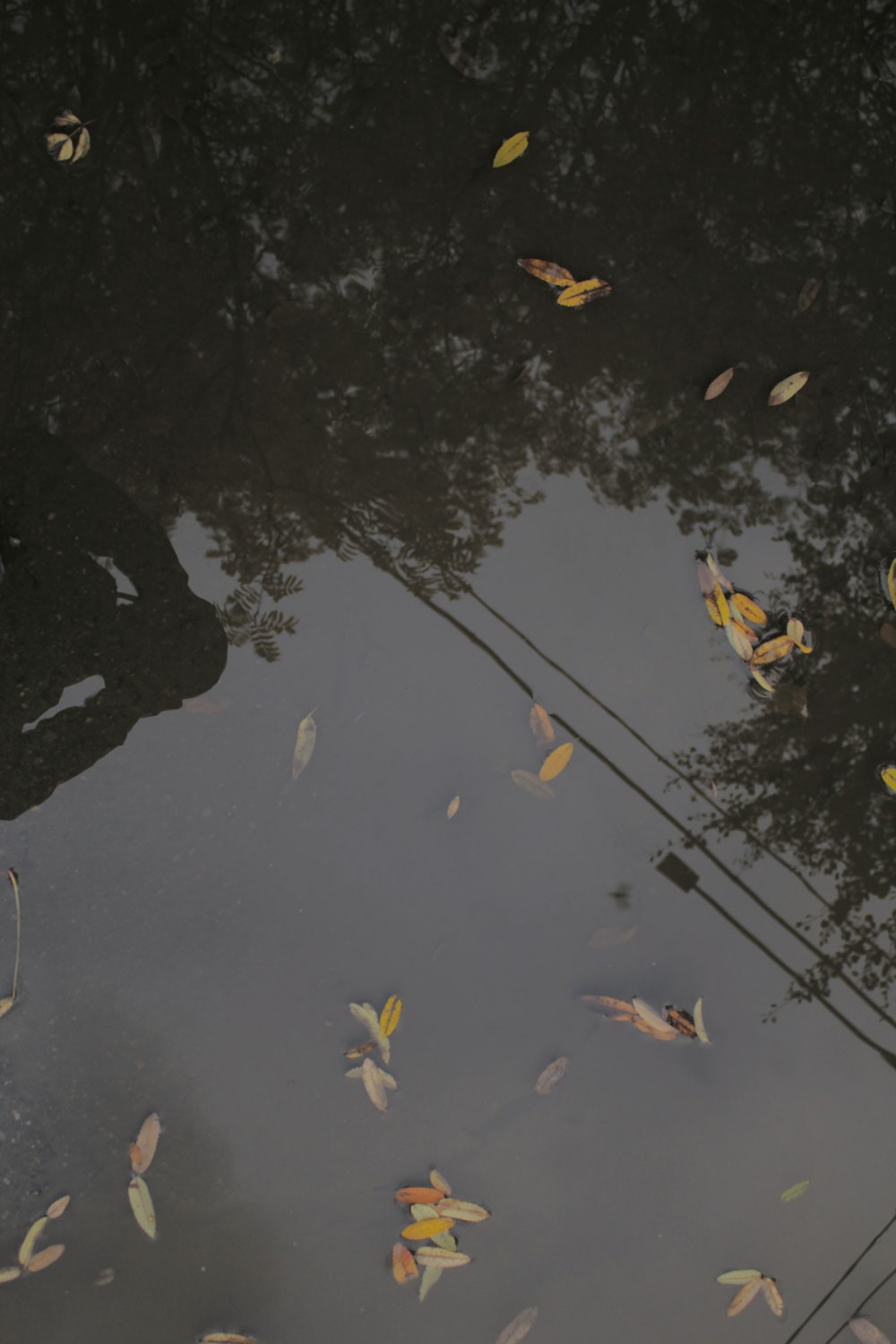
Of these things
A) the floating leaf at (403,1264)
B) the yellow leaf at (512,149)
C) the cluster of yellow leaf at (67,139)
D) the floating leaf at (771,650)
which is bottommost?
the floating leaf at (403,1264)

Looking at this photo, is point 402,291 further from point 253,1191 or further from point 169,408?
point 253,1191

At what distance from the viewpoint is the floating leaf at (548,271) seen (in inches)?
95.3

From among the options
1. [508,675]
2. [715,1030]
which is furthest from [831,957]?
[508,675]

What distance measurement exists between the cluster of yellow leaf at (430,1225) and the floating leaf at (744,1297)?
886 mm

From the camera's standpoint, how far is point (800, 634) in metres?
2.47

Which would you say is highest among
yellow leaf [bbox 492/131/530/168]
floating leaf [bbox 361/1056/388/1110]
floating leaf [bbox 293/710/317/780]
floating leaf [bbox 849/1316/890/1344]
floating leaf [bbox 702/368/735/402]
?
yellow leaf [bbox 492/131/530/168]

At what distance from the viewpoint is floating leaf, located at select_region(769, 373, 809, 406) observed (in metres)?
2.47

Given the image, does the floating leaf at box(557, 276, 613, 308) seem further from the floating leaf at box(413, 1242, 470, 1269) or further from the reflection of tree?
the floating leaf at box(413, 1242, 470, 1269)

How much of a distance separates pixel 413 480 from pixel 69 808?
58.3 inches

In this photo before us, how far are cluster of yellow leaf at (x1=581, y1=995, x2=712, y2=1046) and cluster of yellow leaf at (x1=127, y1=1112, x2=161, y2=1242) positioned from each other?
1.42m

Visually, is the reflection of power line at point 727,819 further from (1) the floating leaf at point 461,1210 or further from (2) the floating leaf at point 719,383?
(1) the floating leaf at point 461,1210

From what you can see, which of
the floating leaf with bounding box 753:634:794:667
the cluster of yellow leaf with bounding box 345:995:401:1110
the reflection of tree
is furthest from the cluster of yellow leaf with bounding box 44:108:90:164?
the cluster of yellow leaf with bounding box 345:995:401:1110

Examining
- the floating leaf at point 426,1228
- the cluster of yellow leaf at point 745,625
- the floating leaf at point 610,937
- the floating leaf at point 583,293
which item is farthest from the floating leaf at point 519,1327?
the floating leaf at point 583,293

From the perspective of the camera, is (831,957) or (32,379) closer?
(32,379)
